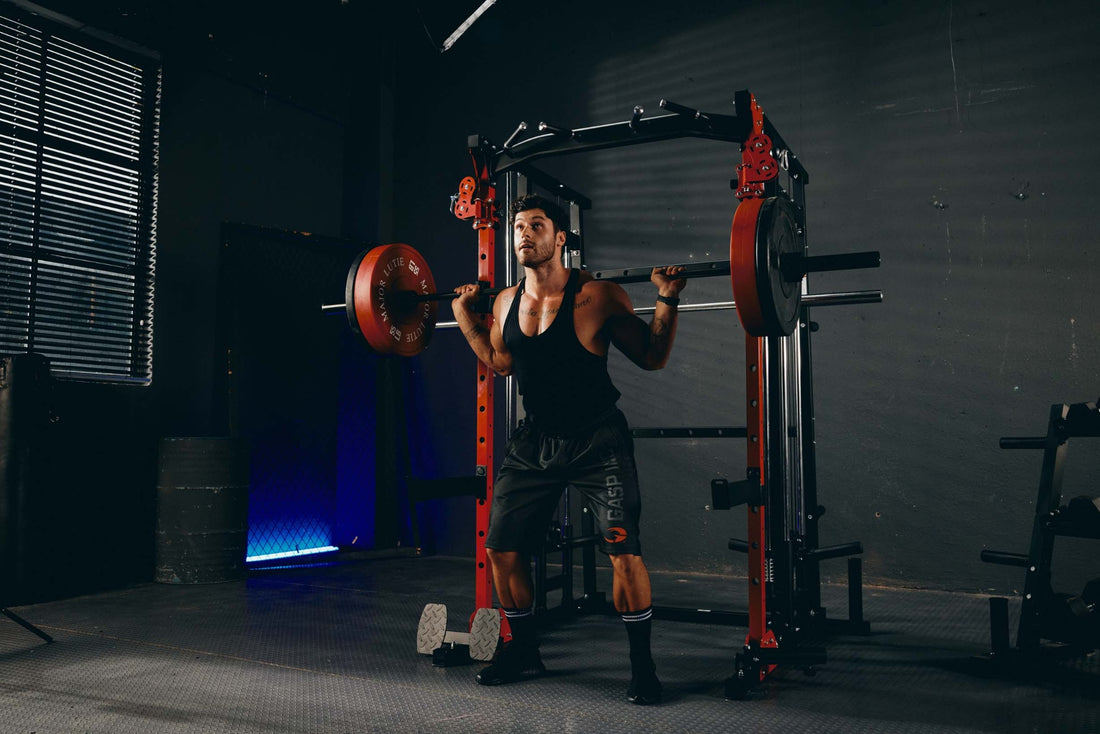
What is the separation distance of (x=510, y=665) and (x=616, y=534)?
1.81 ft

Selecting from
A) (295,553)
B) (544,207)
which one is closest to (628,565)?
(544,207)

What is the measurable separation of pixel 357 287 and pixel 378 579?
2117 mm

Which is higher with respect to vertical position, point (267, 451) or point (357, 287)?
point (357, 287)

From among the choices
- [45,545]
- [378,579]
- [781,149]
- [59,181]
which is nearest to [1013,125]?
[781,149]

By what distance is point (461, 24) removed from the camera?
5.68 metres

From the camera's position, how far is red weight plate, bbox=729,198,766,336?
2279mm

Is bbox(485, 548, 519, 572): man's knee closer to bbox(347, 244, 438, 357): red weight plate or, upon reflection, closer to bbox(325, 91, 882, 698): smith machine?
bbox(325, 91, 882, 698): smith machine

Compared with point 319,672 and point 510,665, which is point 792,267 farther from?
point 319,672

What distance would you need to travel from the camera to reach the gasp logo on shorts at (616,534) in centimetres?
242

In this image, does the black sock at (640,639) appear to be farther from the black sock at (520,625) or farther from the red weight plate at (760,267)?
the red weight plate at (760,267)

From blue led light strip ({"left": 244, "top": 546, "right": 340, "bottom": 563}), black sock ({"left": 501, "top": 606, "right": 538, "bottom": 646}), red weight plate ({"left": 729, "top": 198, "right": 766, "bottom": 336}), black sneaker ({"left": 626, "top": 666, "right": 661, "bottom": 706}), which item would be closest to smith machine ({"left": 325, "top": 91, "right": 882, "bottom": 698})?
red weight plate ({"left": 729, "top": 198, "right": 766, "bottom": 336})

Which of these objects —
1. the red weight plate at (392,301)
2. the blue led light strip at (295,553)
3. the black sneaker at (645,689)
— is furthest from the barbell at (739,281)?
the blue led light strip at (295,553)

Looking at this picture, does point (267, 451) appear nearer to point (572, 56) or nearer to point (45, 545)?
point (45, 545)

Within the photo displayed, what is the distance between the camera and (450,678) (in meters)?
2.64
